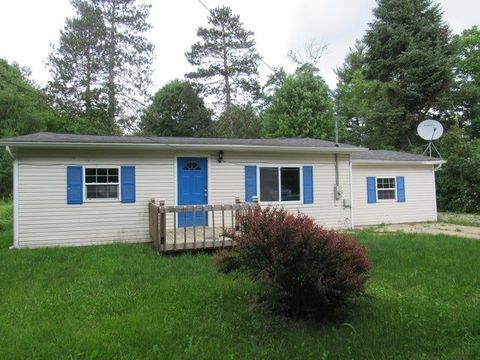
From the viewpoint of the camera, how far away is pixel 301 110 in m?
23.5

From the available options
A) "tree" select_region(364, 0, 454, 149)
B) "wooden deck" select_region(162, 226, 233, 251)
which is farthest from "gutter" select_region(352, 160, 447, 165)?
"tree" select_region(364, 0, 454, 149)

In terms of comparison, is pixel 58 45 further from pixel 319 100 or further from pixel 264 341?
pixel 264 341

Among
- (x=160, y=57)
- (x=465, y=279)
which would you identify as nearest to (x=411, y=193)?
(x=465, y=279)

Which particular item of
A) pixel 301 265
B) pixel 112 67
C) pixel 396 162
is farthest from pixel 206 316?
pixel 112 67

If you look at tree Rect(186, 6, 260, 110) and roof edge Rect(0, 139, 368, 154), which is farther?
tree Rect(186, 6, 260, 110)

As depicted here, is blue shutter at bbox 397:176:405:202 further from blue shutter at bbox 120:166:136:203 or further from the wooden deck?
blue shutter at bbox 120:166:136:203

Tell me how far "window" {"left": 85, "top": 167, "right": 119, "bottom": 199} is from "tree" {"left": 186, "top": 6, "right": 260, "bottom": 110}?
18.9m

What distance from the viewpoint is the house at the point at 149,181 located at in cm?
848

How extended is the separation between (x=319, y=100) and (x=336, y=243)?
2139 cm

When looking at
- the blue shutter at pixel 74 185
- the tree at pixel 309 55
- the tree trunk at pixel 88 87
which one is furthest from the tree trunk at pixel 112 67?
the blue shutter at pixel 74 185

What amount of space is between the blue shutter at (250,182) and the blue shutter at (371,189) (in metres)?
4.36

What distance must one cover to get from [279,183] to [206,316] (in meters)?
6.78

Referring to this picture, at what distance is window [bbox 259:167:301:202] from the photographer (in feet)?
34.1

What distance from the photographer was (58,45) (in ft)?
79.5
